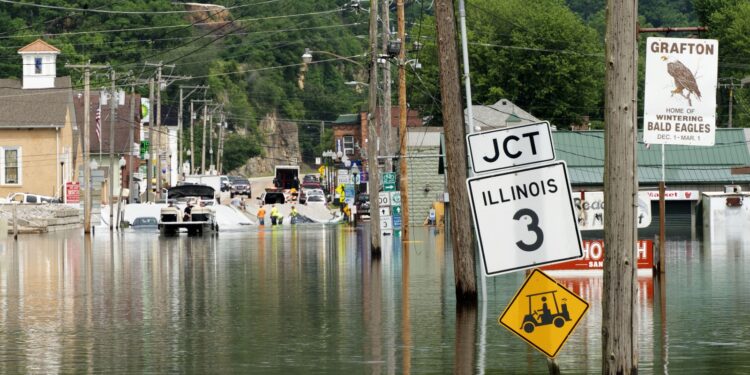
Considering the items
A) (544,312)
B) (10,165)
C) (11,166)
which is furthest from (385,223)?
(10,165)

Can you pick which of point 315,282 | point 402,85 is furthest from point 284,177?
point 315,282

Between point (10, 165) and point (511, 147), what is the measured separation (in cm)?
7659

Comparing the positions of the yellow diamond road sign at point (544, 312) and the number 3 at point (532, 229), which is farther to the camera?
the yellow diamond road sign at point (544, 312)

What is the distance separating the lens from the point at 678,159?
78.9 metres

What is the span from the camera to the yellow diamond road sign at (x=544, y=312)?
488 inches

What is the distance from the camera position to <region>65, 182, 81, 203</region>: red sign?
3061 inches

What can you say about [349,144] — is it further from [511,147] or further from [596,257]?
[511,147]

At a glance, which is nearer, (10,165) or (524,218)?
(524,218)

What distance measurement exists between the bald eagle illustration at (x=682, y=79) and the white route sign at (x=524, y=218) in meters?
9.77

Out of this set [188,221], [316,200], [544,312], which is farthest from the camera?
[316,200]

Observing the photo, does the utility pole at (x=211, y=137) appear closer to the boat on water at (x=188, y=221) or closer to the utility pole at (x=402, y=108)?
the boat on water at (x=188, y=221)

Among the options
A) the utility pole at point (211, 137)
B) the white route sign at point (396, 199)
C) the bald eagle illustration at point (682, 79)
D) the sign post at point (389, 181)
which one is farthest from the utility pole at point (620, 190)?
the utility pole at point (211, 137)

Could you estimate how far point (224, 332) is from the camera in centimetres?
1925

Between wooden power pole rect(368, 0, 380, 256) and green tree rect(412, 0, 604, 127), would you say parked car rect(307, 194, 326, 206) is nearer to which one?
green tree rect(412, 0, 604, 127)
